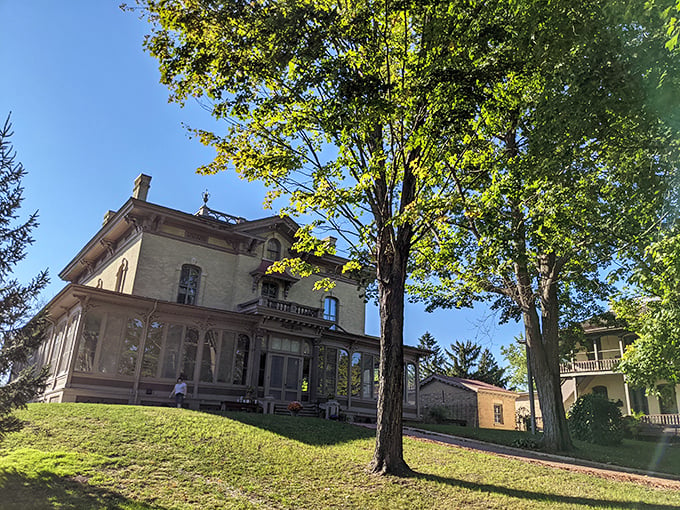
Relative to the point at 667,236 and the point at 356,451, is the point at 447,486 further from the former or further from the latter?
the point at 667,236

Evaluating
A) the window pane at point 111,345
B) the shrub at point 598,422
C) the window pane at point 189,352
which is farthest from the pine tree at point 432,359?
the window pane at point 111,345

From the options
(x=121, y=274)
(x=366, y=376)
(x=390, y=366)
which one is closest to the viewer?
(x=390, y=366)

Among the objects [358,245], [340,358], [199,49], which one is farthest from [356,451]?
[340,358]

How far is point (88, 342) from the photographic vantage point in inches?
834

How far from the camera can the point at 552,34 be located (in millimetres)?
9797

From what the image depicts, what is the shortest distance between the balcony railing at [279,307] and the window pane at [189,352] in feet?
9.46

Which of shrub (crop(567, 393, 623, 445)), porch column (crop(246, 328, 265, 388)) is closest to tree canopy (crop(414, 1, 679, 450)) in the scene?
shrub (crop(567, 393, 623, 445))

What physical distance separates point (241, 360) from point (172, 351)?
3.46 meters

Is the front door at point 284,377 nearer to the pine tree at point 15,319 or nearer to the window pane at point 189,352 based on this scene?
the window pane at point 189,352

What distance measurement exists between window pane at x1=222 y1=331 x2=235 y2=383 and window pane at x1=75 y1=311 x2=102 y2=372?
18.2ft

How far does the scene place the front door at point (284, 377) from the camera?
82.7 ft

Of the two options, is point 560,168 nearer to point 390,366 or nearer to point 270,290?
point 390,366

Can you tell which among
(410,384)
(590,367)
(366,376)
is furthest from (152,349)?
(590,367)

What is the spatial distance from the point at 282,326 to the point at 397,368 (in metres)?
15.2
